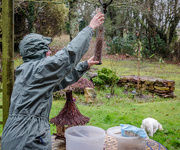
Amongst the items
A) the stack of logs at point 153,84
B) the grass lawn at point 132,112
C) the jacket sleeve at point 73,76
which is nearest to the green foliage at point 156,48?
the stack of logs at point 153,84

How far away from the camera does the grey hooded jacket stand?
138 cm

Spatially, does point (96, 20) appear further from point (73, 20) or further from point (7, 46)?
point (73, 20)

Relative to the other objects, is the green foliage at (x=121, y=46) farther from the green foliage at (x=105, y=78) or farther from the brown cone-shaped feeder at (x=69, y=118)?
the brown cone-shaped feeder at (x=69, y=118)

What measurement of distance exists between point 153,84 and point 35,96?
590 centimetres

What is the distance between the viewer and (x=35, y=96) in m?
1.40

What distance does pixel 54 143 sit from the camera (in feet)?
7.59

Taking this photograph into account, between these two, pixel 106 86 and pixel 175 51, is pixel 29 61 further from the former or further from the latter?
pixel 175 51

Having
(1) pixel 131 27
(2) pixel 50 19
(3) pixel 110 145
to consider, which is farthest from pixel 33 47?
(1) pixel 131 27

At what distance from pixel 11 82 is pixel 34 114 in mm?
902

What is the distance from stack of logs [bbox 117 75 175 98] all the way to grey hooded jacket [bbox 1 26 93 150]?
218 inches

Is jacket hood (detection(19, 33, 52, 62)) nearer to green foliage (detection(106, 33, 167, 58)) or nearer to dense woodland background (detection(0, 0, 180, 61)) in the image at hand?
dense woodland background (detection(0, 0, 180, 61))

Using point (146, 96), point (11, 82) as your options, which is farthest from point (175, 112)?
point (11, 82)

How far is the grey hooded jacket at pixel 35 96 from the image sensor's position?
1.38 m

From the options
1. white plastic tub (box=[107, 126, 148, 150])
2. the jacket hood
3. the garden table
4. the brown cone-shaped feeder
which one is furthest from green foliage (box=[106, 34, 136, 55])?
the jacket hood
